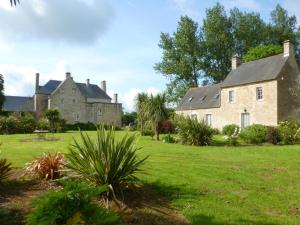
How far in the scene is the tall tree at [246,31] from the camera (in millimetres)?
56719

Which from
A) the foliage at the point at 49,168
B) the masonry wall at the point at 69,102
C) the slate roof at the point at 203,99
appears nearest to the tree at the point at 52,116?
the masonry wall at the point at 69,102

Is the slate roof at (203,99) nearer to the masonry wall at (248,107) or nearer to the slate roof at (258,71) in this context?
the masonry wall at (248,107)

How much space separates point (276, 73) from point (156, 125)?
1256 cm

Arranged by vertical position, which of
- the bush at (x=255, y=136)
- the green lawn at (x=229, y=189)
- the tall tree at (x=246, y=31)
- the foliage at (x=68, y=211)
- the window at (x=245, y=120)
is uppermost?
the tall tree at (x=246, y=31)

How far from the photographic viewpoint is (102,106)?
5600cm

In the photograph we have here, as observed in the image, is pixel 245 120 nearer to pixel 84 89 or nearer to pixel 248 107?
pixel 248 107

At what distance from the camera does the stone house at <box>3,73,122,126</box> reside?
52406mm

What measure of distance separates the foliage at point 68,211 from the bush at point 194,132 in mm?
16461

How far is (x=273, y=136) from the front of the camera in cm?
2194

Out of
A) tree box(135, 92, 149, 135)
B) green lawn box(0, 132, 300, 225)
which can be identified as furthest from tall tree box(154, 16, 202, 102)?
green lawn box(0, 132, 300, 225)

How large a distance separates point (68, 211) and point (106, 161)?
9.81ft

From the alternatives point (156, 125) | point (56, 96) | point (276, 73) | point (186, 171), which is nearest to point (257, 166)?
point (186, 171)

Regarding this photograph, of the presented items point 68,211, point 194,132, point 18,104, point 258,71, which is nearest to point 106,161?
point 68,211

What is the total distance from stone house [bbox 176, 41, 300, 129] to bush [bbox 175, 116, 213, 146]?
662cm
